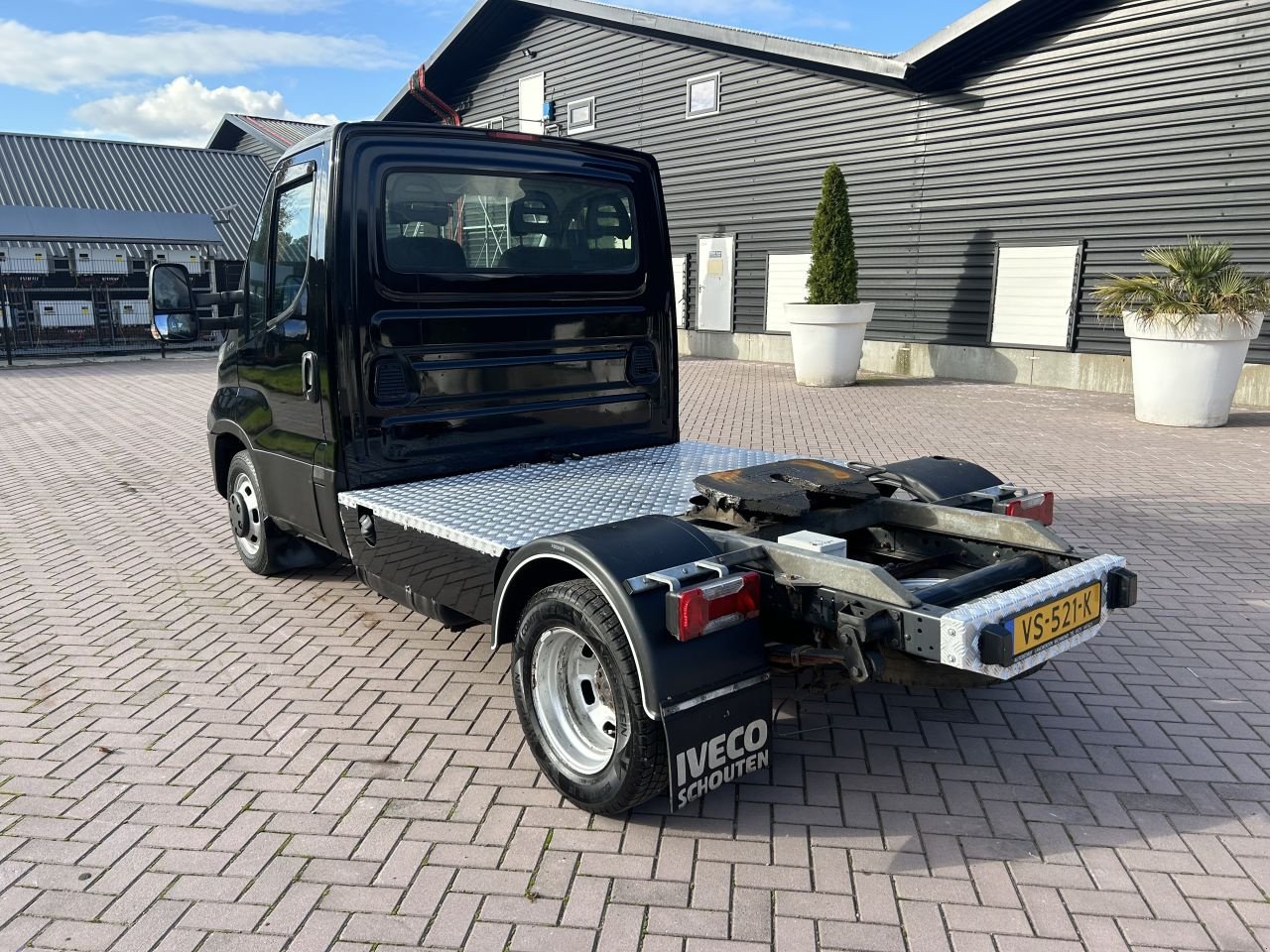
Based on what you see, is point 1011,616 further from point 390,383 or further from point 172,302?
point 172,302

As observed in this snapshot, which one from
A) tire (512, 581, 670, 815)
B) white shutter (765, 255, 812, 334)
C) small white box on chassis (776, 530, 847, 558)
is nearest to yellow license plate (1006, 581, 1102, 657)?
small white box on chassis (776, 530, 847, 558)

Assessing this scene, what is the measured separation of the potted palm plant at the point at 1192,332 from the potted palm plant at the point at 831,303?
395 cm

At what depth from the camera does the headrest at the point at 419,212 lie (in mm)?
4316

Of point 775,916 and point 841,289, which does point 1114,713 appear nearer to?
point 775,916

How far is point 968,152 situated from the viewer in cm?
1438

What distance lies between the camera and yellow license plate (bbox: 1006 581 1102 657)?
2.82m

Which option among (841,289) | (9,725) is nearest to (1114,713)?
(9,725)

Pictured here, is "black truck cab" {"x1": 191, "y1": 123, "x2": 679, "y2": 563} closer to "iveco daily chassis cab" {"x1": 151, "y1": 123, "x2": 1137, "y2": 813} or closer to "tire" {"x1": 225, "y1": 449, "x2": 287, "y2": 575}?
"iveco daily chassis cab" {"x1": 151, "y1": 123, "x2": 1137, "y2": 813}

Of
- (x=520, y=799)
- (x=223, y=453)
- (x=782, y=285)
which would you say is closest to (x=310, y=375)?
(x=223, y=453)

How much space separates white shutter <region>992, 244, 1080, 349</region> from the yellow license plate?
11.5 meters

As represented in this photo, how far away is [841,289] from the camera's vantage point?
13.9m

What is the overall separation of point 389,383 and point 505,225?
0.99m

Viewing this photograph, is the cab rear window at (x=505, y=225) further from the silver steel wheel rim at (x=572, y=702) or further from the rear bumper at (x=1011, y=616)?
the rear bumper at (x=1011, y=616)

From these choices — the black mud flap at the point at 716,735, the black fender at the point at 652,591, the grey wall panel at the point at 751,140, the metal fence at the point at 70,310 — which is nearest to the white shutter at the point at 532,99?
the grey wall panel at the point at 751,140
